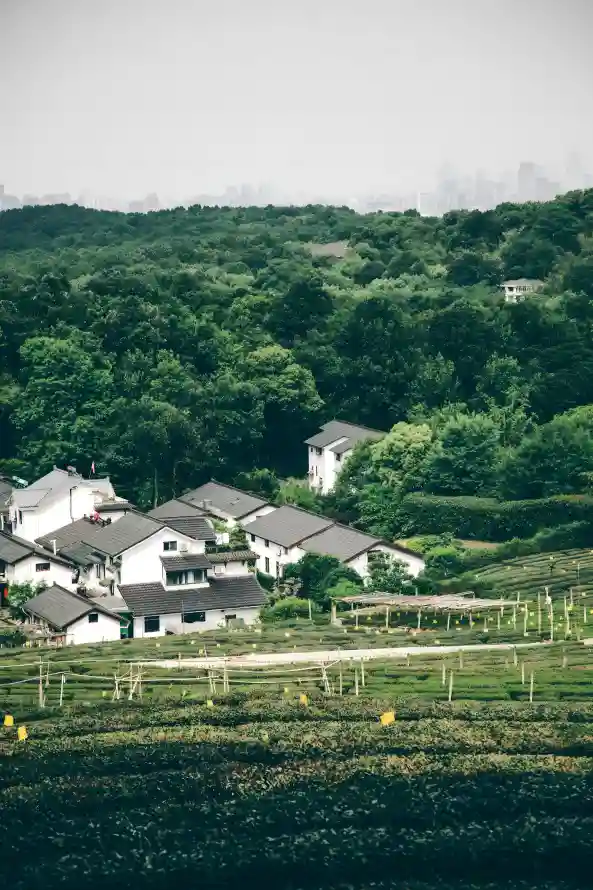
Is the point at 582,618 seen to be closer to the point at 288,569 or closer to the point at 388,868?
the point at 288,569

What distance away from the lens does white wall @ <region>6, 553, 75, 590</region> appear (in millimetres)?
45781

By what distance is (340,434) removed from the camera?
56.5 m

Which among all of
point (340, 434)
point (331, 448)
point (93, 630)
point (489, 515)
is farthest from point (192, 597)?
point (340, 434)

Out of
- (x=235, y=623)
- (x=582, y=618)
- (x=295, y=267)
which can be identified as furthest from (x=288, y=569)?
(x=295, y=267)

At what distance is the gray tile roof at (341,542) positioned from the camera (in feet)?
150

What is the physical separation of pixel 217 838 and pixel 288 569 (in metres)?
20.6

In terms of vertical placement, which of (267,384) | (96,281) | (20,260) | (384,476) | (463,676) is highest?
(20,260)

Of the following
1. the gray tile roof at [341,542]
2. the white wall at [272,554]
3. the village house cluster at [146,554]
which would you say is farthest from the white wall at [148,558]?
the gray tile roof at [341,542]

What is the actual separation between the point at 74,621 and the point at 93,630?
0.60 metres

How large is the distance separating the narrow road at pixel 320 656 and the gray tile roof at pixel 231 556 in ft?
28.3

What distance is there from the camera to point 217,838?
1014 inches

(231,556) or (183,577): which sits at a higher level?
(231,556)

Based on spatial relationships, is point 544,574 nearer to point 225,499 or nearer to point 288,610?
point 288,610

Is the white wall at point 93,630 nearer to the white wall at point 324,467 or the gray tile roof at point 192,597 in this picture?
the gray tile roof at point 192,597
